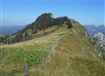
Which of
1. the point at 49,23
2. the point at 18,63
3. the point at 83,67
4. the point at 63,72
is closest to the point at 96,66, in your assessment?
the point at 83,67

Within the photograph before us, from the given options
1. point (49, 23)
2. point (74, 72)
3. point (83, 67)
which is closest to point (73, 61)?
point (83, 67)

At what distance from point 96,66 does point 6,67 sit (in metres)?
17.1

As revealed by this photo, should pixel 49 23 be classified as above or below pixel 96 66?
above

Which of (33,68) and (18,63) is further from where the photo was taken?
(18,63)

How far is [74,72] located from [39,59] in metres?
5.28

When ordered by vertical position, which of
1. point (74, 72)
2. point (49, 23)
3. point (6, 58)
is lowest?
point (74, 72)

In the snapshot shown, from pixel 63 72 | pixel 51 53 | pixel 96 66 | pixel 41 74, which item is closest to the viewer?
pixel 41 74

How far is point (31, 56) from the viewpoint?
3775 centimetres

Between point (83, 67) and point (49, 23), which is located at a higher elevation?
point (49, 23)

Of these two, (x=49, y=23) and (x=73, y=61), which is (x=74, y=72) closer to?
(x=73, y=61)

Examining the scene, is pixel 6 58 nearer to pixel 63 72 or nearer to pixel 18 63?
pixel 18 63

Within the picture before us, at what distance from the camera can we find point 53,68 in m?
34.7

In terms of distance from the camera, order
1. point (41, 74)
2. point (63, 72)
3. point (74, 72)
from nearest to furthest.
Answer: point (41, 74), point (63, 72), point (74, 72)

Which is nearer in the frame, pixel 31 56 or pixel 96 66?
pixel 31 56
